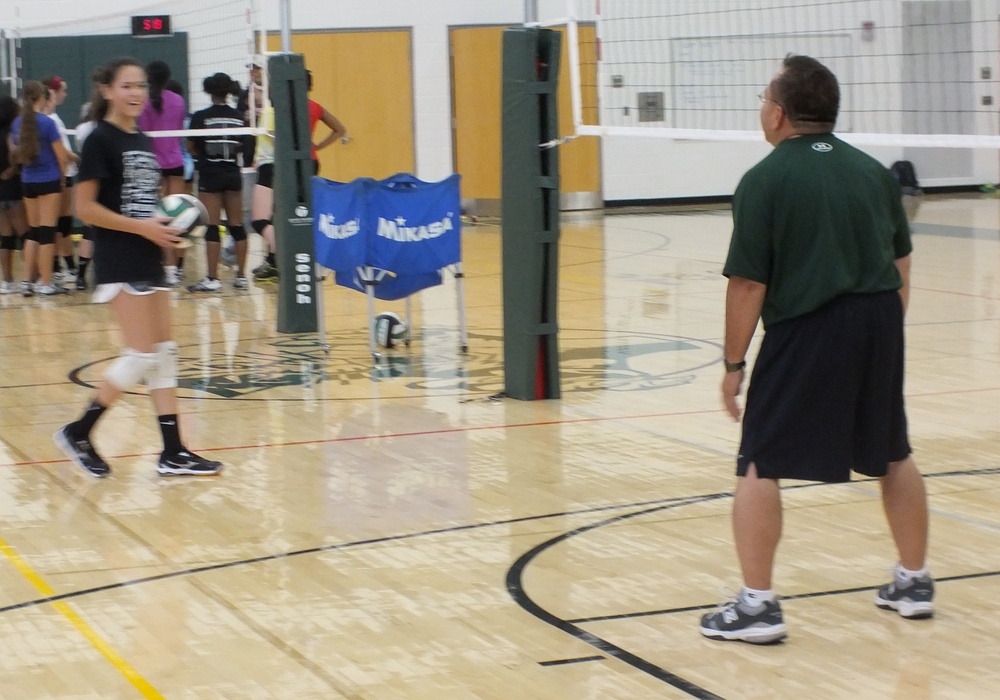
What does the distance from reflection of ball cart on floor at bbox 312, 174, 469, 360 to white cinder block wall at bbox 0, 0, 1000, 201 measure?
920cm

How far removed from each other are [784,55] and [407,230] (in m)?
8.80

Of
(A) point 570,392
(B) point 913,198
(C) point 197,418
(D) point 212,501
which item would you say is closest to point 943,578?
(D) point 212,501

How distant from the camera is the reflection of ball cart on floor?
7.79m

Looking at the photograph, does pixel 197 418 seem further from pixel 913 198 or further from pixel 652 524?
pixel 913 198

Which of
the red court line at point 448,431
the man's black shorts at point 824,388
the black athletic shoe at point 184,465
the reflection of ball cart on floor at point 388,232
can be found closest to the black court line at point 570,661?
the man's black shorts at point 824,388

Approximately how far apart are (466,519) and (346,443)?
4.51 feet

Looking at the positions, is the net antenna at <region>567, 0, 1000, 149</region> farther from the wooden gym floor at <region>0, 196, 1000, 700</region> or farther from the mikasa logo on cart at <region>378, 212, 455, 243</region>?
the wooden gym floor at <region>0, 196, 1000, 700</region>

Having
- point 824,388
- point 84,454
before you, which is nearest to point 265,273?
point 84,454

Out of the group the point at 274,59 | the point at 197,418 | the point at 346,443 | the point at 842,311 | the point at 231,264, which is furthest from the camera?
the point at 231,264

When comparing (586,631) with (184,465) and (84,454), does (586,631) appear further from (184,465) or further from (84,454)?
(84,454)


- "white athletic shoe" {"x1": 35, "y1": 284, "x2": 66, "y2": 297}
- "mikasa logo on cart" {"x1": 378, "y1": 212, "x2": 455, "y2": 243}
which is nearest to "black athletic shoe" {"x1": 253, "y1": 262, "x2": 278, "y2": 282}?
"white athletic shoe" {"x1": 35, "y1": 284, "x2": 66, "y2": 297}

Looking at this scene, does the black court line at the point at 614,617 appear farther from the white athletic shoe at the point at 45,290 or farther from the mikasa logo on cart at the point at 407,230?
the white athletic shoe at the point at 45,290

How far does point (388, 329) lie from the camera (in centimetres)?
850

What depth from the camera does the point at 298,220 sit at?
9203 millimetres
